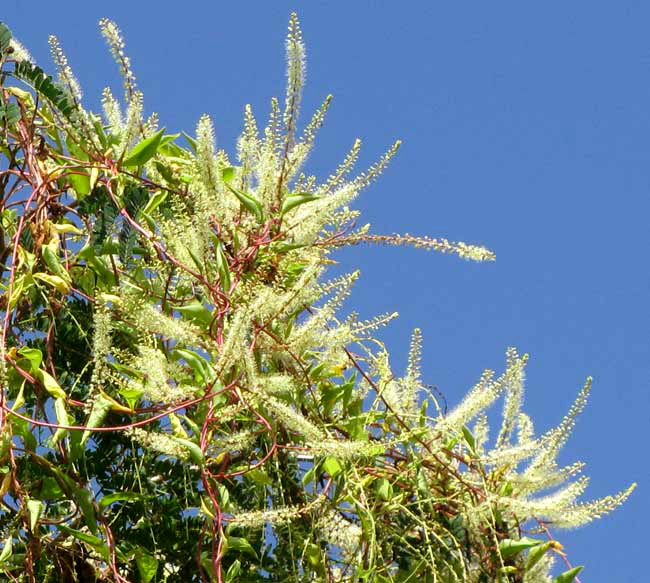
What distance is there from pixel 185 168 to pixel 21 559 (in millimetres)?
795

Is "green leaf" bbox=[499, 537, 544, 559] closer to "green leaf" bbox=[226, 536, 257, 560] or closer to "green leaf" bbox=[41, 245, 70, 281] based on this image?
"green leaf" bbox=[226, 536, 257, 560]

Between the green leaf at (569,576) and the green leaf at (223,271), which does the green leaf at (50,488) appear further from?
the green leaf at (569,576)

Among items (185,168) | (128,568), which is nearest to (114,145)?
(185,168)

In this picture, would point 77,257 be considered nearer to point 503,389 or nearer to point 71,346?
point 71,346

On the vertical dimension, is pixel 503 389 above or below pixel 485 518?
above

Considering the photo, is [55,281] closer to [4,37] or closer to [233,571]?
[4,37]

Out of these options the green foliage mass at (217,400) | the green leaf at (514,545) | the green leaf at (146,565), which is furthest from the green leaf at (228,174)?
the green leaf at (514,545)

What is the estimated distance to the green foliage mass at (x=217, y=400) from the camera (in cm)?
207

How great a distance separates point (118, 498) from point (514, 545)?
2.17 ft

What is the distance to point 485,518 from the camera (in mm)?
2209

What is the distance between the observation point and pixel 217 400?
2.09 metres

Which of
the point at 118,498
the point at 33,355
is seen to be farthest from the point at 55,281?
the point at 118,498

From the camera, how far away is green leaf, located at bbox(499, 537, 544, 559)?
2186 millimetres

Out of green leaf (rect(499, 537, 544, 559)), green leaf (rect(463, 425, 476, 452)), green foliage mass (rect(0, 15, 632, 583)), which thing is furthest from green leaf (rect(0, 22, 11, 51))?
green leaf (rect(499, 537, 544, 559))
